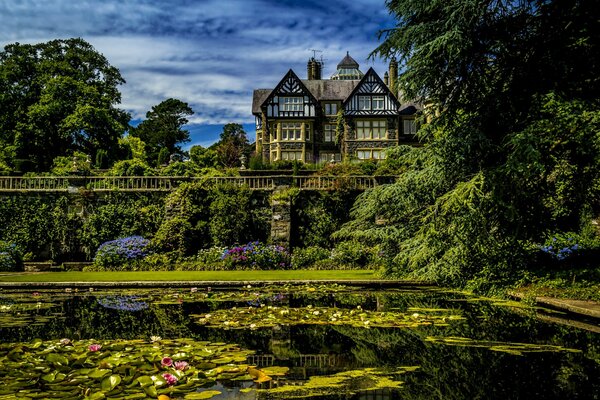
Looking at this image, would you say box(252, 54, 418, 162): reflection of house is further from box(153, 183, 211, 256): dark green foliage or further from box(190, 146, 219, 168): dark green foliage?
box(153, 183, 211, 256): dark green foliage

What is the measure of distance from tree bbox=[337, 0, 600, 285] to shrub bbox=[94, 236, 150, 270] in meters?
11.9

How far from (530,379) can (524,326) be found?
3026mm

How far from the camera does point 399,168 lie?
2352 cm

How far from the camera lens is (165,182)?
23391 mm

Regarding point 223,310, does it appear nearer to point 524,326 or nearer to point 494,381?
point 524,326

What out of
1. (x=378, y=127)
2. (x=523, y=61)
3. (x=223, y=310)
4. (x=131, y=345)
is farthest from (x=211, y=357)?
(x=378, y=127)

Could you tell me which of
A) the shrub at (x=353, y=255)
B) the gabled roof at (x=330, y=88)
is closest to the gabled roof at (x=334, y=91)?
the gabled roof at (x=330, y=88)

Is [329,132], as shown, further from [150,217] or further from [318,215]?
[150,217]

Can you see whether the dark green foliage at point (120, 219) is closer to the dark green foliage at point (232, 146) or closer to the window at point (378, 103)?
the dark green foliage at point (232, 146)

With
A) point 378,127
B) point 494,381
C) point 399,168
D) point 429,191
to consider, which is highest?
point 378,127

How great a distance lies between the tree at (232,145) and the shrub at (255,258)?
23.8 meters

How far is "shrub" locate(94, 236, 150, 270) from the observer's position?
20625mm

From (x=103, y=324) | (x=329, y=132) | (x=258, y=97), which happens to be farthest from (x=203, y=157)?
(x=103, y=324)

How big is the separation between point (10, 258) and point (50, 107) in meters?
19.9
